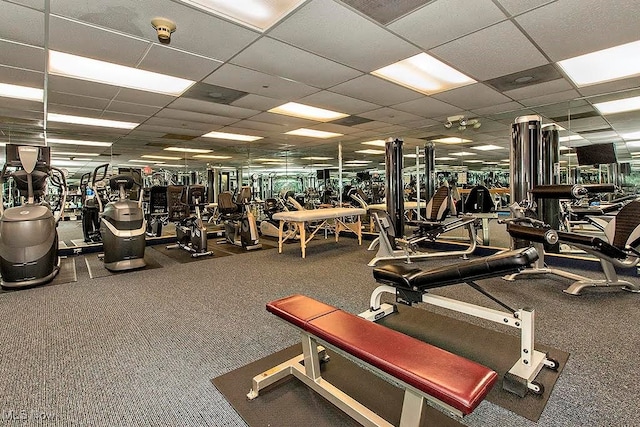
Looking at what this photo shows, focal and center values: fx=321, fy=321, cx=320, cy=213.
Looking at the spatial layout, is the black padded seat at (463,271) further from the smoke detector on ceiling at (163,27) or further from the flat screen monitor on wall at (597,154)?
the flat screen monitor on wall at (597,154)

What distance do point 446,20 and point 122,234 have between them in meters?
4.81

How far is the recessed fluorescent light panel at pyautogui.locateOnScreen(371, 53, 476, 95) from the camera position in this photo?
13.1 ft

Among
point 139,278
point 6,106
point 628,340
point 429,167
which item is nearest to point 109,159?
point 6,106

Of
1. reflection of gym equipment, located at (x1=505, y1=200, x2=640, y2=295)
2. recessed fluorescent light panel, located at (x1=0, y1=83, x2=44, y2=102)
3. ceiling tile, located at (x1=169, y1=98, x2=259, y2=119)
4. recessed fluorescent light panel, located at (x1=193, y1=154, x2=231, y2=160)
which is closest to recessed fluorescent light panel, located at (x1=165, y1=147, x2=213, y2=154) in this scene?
recessed fluorescent light panel, located at (x1=193, y1=154, x2=231, y2=160)

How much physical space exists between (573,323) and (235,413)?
108 inches

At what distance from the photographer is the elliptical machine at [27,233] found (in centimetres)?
374

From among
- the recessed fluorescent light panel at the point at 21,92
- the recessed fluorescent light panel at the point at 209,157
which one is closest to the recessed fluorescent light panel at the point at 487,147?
the recessed fluorescent light panel at the point at 209,157

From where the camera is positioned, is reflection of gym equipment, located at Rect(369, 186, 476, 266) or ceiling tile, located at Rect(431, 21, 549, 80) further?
reflection of gym equipment, located at Rect(369, 186, 476, 266)

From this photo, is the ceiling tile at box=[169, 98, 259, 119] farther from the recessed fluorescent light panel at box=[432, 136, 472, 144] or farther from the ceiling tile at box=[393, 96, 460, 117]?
the recessed fluorescent light panel at box=[432, 136, 472, 144]

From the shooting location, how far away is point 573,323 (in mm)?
2678

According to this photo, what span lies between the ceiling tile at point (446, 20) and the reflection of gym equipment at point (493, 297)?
211 centimetres

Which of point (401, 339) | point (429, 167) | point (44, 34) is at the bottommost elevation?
point (401, 339)

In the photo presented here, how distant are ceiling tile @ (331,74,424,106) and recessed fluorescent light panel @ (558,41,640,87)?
1978 mm

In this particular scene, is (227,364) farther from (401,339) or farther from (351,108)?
(351,108)
